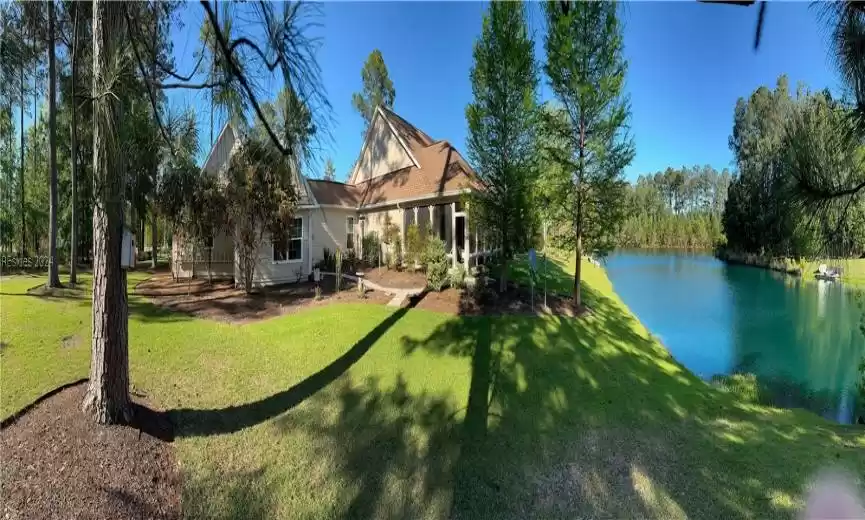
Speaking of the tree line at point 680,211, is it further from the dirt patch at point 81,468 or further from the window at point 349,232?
the dirt patch at point 81,468

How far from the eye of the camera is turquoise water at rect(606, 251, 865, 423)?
9.14 m

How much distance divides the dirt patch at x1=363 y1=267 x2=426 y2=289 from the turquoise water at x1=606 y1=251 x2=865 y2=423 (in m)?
8.08

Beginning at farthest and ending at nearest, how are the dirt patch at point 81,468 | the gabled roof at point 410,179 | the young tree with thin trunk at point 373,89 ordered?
the young tree with thin trunk at point 373,89
the gabled roof at point 410,179
the dirt patch at point 81,468

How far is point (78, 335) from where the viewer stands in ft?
22.4

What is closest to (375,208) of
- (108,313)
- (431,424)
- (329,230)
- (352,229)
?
(352,229)

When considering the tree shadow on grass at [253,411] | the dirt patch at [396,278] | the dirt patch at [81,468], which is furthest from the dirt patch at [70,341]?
the dirt patch at [396,278]

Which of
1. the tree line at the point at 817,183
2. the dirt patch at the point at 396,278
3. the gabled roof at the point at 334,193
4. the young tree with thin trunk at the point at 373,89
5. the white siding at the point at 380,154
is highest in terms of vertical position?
the young tree with thin trunk at the point at 373,89

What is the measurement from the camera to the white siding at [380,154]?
17.5m

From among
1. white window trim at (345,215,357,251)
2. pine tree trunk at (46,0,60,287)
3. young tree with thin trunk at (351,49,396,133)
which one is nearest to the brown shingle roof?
white window trim at (345,215,357,251)

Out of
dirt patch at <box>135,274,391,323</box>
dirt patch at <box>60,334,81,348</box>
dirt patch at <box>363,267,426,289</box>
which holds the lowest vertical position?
dirt patch at <box>60,334,81,348</box>

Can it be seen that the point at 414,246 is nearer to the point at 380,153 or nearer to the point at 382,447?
the point at 380,153

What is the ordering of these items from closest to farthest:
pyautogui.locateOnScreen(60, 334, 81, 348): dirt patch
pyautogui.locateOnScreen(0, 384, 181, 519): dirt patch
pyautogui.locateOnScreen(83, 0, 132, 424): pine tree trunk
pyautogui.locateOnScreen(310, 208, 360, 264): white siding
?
pyautogui.locateOnScreen(0, 384, 181, 519): dirt patch, pyautogui.locateOnScreen(83, 0, 132, 424): pine tree trunk, pyautogui.locateOnScreen(60, 334, 81, 348): dirt patch, pyautogui.locateOnScreen(310, 208, 360, 264): white siding

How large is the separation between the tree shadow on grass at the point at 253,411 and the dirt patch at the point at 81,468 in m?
0.38

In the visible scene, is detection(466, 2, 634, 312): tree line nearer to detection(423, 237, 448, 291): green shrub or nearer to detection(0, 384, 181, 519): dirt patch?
detection(423, 237, 448, 291): green shrub
